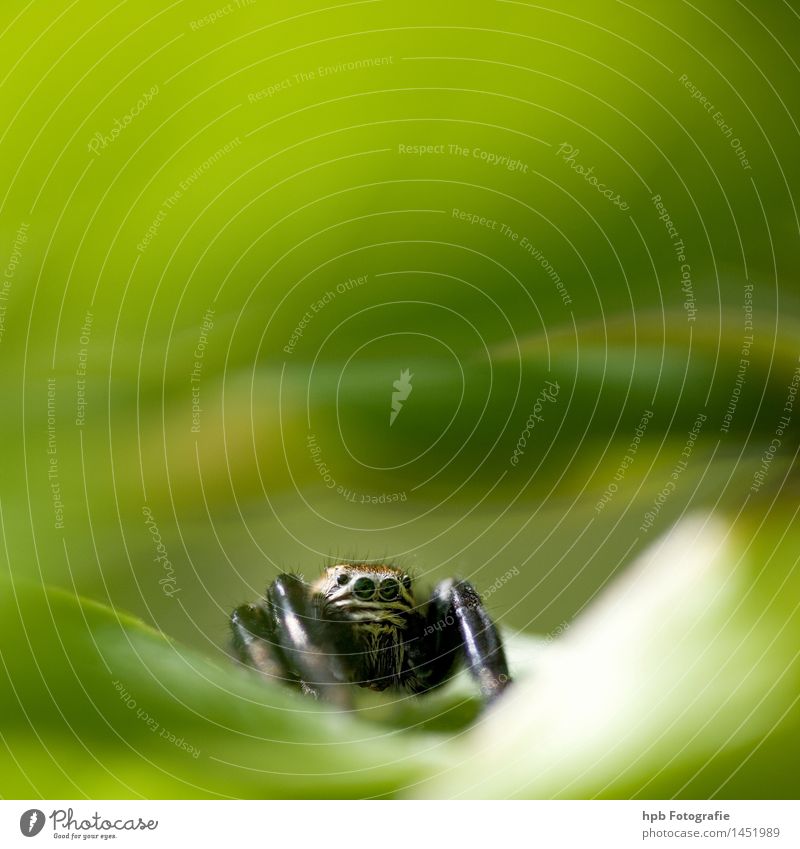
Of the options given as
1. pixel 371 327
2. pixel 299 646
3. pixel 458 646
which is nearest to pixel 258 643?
pixel 299 646

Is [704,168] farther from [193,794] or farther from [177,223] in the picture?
[193,794]

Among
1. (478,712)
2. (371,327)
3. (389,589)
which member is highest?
(371,327)

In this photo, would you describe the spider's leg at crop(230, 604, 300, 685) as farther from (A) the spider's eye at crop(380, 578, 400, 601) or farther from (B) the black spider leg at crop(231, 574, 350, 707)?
(A) the spider's eye at crop(380, 578, 400, 601)

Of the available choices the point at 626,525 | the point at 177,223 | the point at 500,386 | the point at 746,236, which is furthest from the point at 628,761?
the point at 177,223

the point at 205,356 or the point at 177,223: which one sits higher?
the point at 177,223

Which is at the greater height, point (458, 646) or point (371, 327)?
point (371, 327)

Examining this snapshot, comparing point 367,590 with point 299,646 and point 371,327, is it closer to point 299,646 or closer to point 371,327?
point 299,646

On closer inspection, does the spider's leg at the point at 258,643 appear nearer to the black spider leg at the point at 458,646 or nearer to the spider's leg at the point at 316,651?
the spider's leg at the point at 316,651
